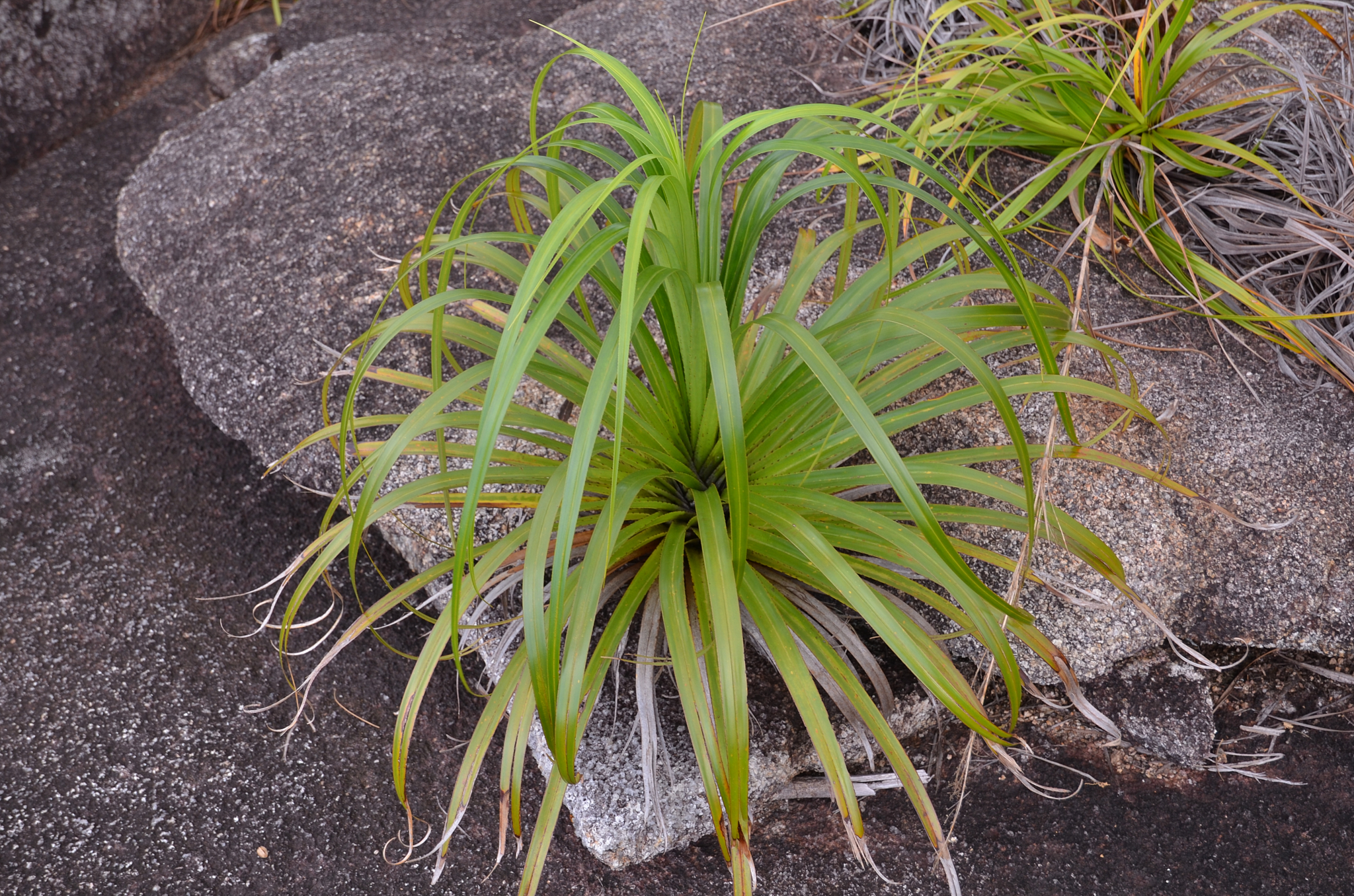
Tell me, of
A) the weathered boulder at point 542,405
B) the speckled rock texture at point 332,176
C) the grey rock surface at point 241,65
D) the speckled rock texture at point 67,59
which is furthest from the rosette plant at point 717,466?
the speckled rock texture at point 67,59

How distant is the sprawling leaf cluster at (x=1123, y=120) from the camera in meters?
1.59

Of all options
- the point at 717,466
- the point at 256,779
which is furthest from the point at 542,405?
the point at 256,779

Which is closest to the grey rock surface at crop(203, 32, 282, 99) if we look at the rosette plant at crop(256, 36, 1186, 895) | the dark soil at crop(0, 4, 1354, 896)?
the dark soil at crop(0, 4, 1354, 896)

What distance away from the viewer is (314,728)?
1.49 m

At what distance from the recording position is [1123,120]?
173 centimetres

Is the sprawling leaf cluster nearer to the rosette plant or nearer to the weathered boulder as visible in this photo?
the weathered boulder

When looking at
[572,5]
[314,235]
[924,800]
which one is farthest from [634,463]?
[572,5]

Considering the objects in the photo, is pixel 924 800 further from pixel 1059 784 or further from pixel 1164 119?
pixel 1164 119

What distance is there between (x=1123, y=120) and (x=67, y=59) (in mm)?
3063

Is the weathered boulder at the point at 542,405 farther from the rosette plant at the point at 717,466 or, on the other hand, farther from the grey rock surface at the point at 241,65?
the grey rock surface at the point at 241,65

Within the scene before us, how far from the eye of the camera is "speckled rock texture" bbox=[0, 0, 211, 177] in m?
2.67

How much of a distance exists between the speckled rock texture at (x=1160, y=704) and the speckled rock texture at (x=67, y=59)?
3.18m

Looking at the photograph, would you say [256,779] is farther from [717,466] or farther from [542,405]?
[717,466]

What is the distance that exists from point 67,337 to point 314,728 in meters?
1.27
